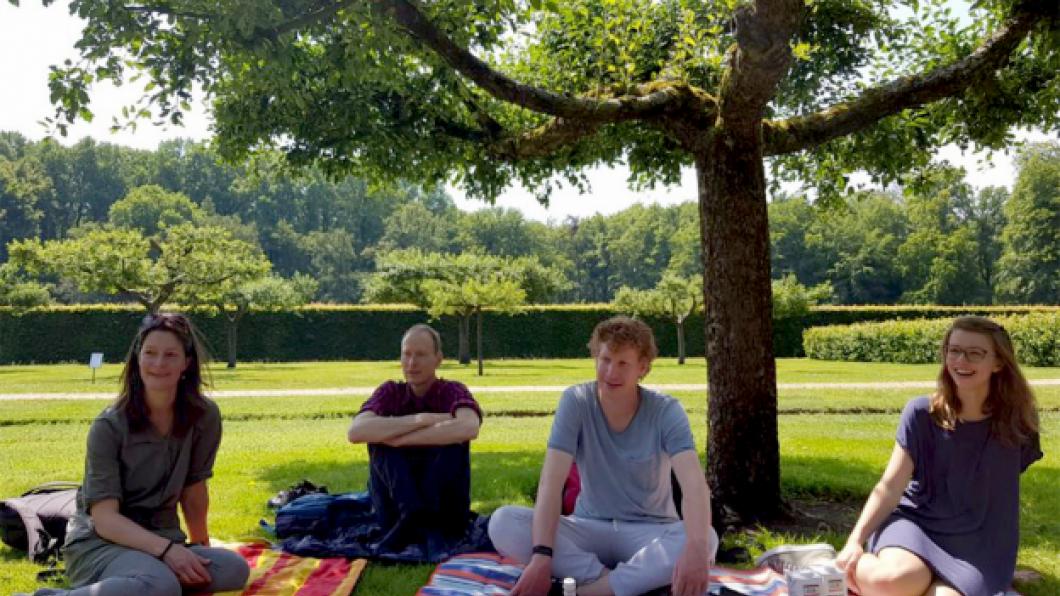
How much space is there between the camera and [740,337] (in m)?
5.98

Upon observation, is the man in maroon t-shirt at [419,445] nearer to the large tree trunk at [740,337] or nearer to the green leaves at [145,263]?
the large tree trunk at [740,337]

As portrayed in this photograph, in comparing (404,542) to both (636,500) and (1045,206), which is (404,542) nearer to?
(636,500)

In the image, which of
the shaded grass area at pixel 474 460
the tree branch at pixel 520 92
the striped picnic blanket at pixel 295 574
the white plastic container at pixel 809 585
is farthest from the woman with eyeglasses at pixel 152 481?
the white plastic container at pixel 809 585

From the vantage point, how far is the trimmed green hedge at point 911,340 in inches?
957

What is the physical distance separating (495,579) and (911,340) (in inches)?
1056

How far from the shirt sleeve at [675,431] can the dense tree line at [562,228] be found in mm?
47773

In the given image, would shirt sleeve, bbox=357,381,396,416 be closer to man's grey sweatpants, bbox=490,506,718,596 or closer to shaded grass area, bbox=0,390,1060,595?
shaded grass area, bbox=0,390,1060,595

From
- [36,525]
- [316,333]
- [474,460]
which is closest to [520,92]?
[36,525]

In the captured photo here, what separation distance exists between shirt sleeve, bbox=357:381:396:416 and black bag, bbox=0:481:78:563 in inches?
69.2

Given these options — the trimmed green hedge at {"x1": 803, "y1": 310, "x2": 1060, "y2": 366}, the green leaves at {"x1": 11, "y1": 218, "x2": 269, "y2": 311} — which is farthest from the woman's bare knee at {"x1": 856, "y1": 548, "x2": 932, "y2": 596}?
the green leaves at {"x1": 11, "y1": 218, "x2": 269, "y2": 311}

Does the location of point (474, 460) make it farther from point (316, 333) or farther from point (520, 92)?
point (316, 333)

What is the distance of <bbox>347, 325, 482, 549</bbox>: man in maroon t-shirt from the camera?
4.92 metres

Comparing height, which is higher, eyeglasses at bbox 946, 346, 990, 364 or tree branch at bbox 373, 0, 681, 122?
tree branch at bbox 373, 0, 681, 122

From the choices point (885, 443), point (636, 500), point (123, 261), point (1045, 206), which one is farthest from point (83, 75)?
point (1045, 206)
